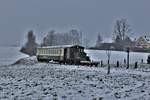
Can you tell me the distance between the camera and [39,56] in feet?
250

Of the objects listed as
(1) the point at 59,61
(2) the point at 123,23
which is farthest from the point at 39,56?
(2) the point at 123,23

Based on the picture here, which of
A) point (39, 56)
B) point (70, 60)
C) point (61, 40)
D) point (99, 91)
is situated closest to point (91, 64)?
point (70, 60)

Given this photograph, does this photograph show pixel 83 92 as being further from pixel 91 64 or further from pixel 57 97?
pixel 91 64

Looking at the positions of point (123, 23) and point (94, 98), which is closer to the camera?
point (94, 98)

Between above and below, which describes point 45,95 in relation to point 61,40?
below

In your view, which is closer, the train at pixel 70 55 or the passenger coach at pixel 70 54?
the train at pixel 70 55

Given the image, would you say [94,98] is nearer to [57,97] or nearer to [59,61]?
[57,97]

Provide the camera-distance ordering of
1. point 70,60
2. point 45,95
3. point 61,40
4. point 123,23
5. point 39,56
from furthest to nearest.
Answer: point 61,40, point 123,23, point 39,56, point 70,60, point 45,95

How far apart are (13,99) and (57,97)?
1803mm

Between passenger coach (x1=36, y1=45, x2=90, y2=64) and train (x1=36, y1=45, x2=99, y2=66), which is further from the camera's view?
passenger coach (x1=36, y1=45, x2=90, y2=64)

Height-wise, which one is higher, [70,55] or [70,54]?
[70,54]

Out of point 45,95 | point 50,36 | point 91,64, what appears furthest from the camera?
point 50,36

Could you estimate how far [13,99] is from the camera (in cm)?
1395

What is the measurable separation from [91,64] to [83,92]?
35.6m
